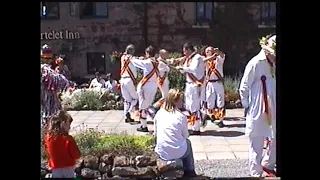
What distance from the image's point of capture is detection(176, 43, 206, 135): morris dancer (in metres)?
9.07

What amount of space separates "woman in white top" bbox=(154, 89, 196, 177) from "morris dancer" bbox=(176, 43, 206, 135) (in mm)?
3301

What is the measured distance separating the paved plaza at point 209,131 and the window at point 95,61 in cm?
595

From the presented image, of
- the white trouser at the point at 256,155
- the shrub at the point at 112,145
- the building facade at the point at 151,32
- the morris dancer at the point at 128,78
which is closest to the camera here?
the white trouser at the point at 256,155

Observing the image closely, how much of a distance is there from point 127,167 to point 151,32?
1553 cm

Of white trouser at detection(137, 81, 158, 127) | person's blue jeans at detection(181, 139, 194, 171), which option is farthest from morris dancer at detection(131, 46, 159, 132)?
person's blue jeans at detection(181, 139, 194, 171)

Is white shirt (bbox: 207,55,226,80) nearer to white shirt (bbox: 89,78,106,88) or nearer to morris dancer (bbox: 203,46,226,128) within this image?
morris dancer (bbox: 203,46,226,128)

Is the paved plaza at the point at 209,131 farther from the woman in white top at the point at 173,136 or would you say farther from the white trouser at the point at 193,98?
the woman in white top at the point at 173,136

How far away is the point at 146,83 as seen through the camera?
9.82 m

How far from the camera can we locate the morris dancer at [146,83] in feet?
31.8

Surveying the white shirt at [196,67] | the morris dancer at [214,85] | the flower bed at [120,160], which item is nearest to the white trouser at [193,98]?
the white shirt at [196,67]

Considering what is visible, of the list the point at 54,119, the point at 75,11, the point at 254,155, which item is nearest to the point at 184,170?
the point at 254,155

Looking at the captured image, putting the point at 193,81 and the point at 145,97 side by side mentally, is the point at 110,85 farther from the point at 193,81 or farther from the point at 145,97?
the point at 193,81
